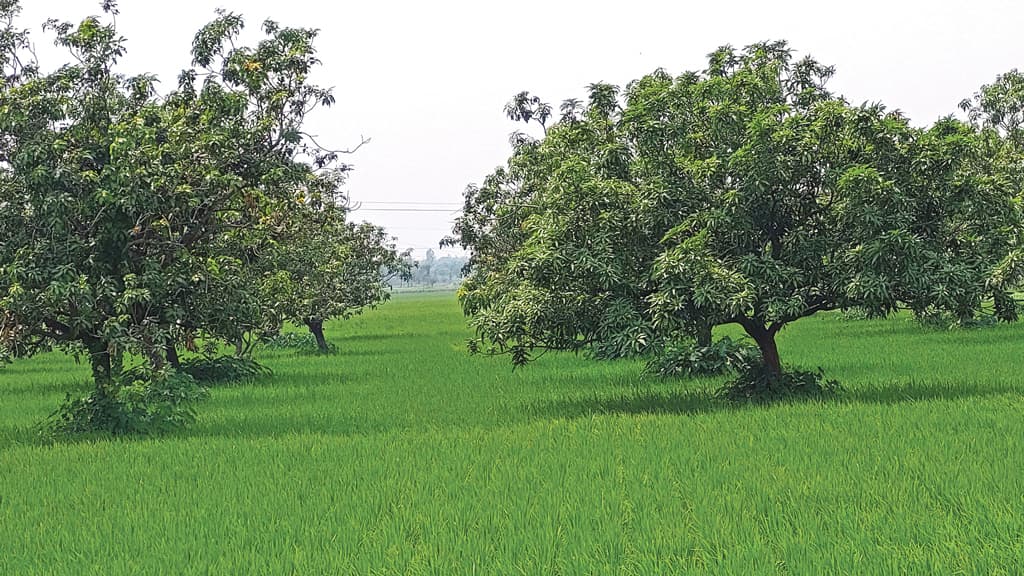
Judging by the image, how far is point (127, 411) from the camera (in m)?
17.8

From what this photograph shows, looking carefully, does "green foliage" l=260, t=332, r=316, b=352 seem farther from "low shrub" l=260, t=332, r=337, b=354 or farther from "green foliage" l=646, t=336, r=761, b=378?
"green foliage" l=646, t=336, r=761, b=378

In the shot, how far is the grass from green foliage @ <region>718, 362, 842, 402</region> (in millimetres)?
713

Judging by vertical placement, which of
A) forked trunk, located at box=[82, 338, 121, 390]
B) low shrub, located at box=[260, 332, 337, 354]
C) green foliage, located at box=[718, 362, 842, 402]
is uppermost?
forked trunk, located at box=[82, 338, 121, 390]


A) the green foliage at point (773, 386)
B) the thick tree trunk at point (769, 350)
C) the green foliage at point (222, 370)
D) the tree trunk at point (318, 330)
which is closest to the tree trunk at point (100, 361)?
the green foliage at point (222, 370)

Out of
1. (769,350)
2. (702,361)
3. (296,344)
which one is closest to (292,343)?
(296,344)

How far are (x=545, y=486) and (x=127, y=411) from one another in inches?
328

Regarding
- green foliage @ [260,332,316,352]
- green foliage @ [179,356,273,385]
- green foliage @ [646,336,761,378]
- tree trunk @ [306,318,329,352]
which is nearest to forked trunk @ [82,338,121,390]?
green foliage @ [179,356,273,385]

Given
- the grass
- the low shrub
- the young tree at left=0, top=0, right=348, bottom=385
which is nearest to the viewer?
the grass

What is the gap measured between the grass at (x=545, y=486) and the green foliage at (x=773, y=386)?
2.34 feet

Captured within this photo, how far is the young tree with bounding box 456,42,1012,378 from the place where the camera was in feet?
57.4

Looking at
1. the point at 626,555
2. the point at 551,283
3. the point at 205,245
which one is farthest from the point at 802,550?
the point at 205,245

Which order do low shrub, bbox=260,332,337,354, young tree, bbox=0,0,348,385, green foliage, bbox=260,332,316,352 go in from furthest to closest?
green foliage, bbox=260,332,316,352, low shrub, bbox=260,332,337,354, young tree, bbox=0,0,348,385

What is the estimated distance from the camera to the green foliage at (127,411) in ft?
57.8

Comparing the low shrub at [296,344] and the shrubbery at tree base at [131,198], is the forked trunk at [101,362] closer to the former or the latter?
the shrubbery at tree base at [131,198]
